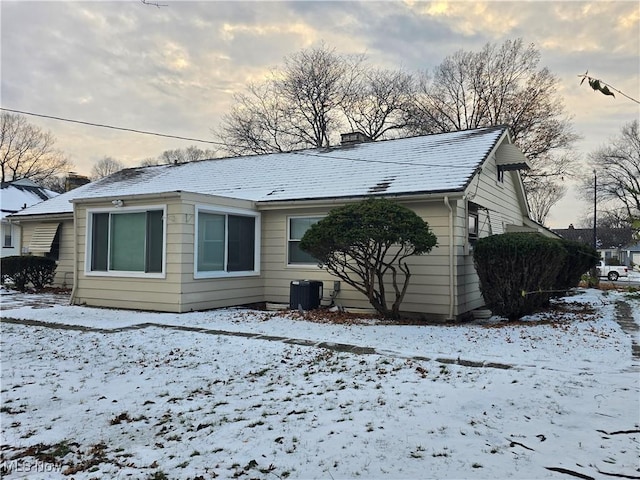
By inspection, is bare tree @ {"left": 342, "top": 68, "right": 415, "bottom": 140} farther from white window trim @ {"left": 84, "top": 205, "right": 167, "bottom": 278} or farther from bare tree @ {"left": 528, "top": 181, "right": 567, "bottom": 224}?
white window trim @ {"left": 84, "top": 205, "right": 167, "bottom": 278}

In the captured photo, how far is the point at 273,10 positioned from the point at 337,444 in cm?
797

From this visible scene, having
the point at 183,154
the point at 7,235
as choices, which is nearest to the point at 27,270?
the point at 7,235

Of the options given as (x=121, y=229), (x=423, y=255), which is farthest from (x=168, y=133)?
(x=423, y=255)

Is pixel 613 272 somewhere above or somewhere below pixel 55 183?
below

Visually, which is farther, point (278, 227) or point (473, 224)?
point (278, 227)

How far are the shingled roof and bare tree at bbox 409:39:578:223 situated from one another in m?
17.7

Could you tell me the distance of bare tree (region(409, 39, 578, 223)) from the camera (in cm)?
2872

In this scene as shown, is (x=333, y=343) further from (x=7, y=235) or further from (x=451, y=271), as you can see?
(x=7, y=235)

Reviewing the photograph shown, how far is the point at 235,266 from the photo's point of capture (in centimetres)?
1136

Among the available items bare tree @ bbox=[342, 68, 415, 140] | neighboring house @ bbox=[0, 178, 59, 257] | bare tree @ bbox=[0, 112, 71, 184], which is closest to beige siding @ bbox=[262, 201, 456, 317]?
neighboring house @ bbox=[0, 178, 59, 257]

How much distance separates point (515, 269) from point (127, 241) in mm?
8363

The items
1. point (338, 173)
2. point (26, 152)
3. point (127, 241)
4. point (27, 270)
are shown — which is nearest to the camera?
point (127, 241)

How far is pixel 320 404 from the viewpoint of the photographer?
14.4 feet

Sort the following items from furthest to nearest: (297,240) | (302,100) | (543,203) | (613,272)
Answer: (543,203) → (302,100) → (613,272) → (297,240)
